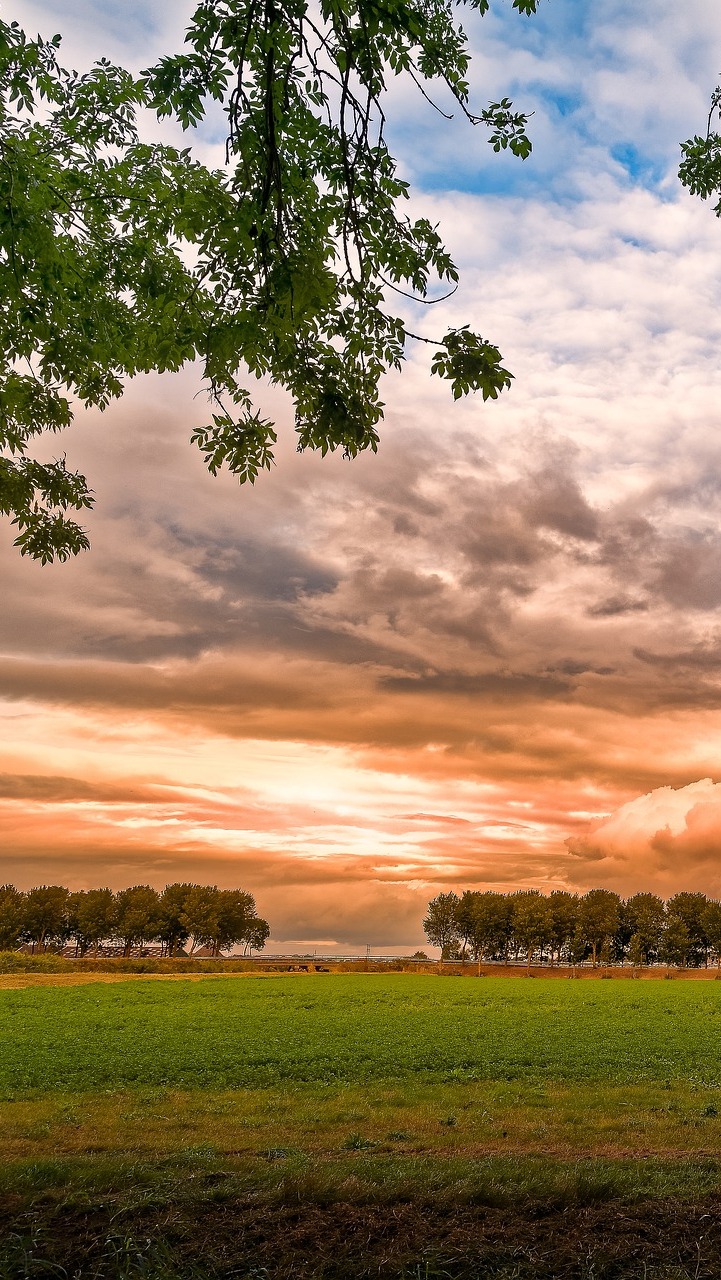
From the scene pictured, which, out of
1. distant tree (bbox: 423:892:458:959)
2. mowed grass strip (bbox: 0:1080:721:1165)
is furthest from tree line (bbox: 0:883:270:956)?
mowed grass strip (bbox: 0:1080:721:1165)

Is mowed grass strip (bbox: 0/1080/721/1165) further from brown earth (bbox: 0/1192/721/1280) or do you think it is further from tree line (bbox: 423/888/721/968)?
tree line (bbox: 423/888/721/968)

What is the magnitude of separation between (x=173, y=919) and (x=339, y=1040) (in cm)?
11000

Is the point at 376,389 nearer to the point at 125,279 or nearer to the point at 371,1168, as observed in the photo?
the point at 125,279

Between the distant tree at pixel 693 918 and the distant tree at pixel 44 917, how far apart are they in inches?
3799

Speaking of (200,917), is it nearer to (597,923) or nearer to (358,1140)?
(597,923)

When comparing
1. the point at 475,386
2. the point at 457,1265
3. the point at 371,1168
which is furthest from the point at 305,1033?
the point at 475,386

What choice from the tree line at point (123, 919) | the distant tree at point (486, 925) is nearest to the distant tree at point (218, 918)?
the tree line at point (123, 919)

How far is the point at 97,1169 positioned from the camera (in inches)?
335

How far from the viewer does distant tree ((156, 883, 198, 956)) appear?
127562mm

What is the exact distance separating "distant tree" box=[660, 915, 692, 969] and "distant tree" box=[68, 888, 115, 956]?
85791mm

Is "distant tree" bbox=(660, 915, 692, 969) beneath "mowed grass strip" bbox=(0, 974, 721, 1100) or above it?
beneath

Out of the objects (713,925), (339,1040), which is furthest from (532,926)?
(339,1040)

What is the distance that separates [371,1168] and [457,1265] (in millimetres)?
3608

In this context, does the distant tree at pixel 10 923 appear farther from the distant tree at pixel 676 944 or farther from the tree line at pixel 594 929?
the distant tree at pixel 676 944
